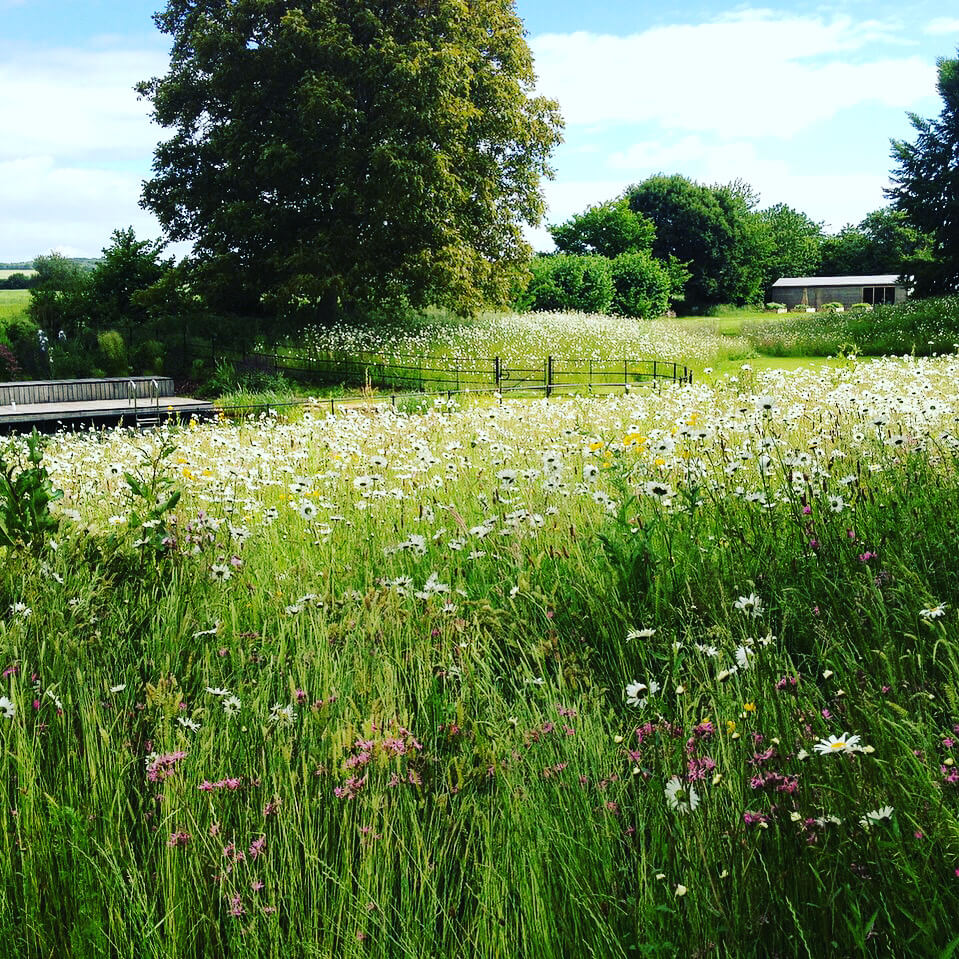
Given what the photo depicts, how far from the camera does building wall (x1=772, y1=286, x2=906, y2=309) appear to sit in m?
81.2

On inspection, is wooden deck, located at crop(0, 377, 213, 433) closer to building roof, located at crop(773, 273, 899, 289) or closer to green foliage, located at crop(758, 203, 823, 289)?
building roof, located at crop(773, 273, 899, 289)

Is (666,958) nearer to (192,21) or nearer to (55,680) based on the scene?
(55,680)

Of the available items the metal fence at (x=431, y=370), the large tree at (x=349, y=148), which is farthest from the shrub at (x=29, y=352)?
the metal fence at (x=431, y=370)

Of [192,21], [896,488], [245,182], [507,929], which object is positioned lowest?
[507,929]

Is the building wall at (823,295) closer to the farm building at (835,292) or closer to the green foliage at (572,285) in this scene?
the farm building at (835,292)

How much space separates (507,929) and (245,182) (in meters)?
27.6

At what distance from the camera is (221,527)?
17.2 ft

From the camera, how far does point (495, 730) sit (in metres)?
2.78

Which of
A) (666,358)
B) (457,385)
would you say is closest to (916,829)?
(457,385)

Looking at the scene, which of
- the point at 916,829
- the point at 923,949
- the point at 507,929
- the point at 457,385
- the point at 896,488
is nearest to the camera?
the point at 923,949

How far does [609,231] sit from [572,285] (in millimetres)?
19922

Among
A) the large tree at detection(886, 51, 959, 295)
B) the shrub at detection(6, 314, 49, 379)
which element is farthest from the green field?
the large tree at detection(886, 51, 959, 295)

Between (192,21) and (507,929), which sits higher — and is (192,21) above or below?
above

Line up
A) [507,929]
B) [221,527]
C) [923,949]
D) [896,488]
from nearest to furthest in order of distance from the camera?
[923,949]
[507,929]
[896,488]
[221,527]
